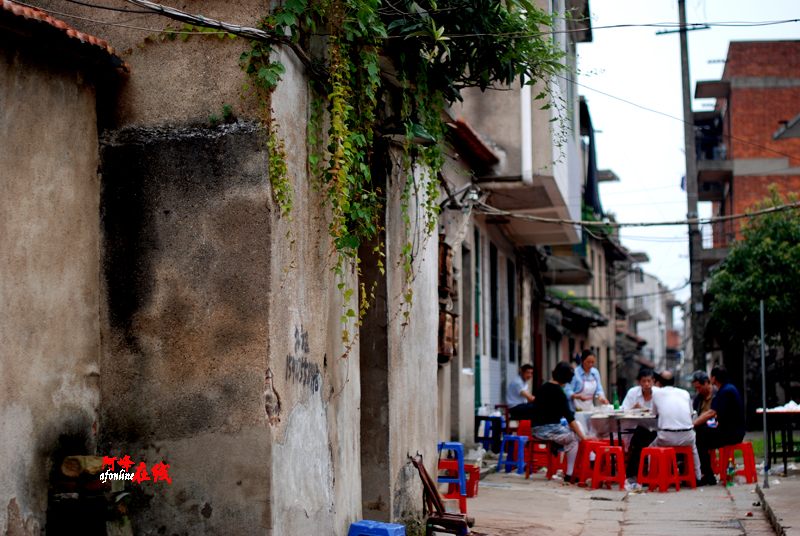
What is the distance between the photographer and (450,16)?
6242 millimetres

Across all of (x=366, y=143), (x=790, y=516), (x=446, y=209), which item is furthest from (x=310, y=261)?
(x=446, y=209)

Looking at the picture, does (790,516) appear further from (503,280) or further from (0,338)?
(503,280)

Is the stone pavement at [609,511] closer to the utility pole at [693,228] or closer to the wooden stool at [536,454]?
the wooden stool at [536,454]

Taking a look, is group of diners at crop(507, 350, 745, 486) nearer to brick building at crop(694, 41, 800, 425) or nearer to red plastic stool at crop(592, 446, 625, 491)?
red plastic stool at crop(592, 446, 625, 491)

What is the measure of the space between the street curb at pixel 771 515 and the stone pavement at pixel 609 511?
0.08m

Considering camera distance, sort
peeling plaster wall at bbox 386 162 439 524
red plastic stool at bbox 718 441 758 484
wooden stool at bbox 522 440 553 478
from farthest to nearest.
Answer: wooden stool at bbox 522 440 553 478 → red plastic stool at bbox 718 441 758 484 → peeling plaster wall at bbox 386 162 439 524

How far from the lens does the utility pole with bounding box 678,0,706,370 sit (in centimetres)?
1798

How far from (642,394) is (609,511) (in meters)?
3.75

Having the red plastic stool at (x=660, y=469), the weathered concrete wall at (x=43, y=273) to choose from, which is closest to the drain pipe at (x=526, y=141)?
the red plastic stool at (x=660, y=469)

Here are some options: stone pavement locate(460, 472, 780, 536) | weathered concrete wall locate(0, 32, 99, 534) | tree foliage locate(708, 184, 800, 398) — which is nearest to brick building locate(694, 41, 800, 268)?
tree foliage locate(708, 184, 800, 398)

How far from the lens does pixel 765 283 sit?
2000cm

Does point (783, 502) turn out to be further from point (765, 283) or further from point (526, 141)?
point (765, 283)

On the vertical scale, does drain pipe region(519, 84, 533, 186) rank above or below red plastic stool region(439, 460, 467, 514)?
above

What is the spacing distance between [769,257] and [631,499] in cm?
1278
